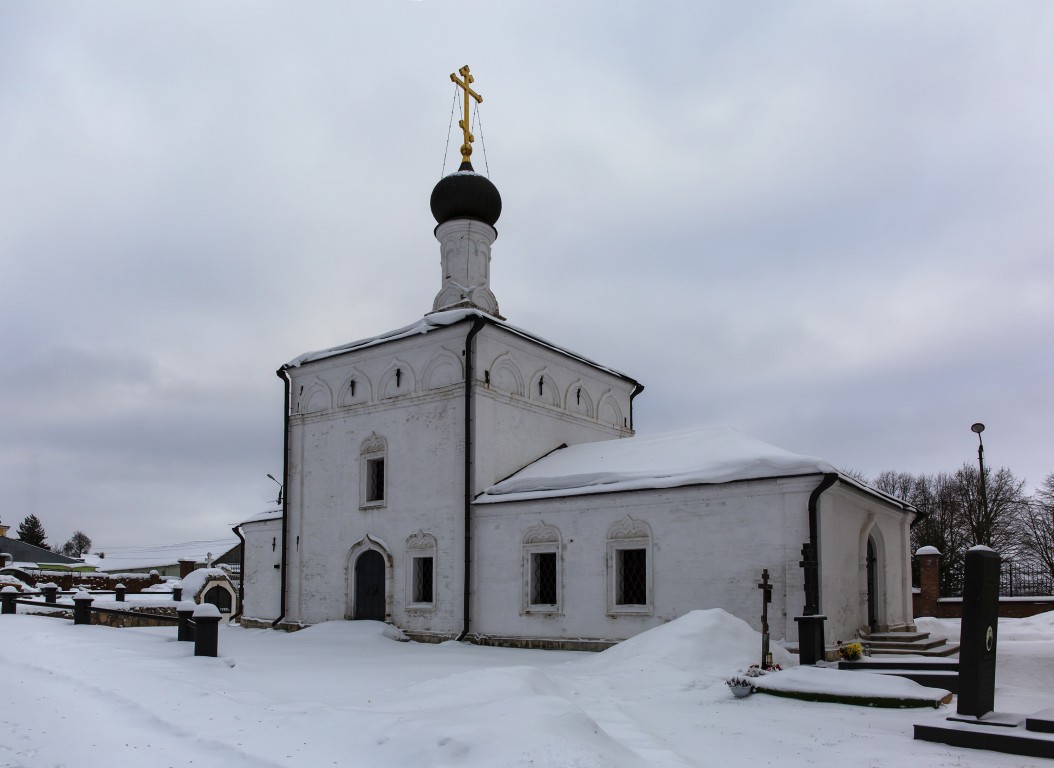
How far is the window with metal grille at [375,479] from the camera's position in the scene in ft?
57.4

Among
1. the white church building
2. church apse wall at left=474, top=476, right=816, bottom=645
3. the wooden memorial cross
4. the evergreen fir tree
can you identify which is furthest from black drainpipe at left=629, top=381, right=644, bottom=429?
the evergreen fir tree

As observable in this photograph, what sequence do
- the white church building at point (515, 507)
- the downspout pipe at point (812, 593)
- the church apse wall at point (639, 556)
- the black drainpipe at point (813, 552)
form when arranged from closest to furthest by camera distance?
the downspout pipe at point (812, 593) → the black drainpipe at point (813, 552) → the church apse wall at point (639, 556) → the white church building at point (515, 507)

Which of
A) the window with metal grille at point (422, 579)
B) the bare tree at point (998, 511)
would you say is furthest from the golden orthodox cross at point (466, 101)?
the bare tree at point (998, 511)

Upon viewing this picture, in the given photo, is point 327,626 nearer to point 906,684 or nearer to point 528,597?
point 528,597

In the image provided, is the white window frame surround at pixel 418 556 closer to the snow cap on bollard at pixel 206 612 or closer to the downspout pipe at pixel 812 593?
the snow cap on bollard at pixel 206 612

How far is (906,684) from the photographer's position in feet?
28.0

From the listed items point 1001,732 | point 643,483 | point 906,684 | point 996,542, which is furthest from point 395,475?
point 996,542

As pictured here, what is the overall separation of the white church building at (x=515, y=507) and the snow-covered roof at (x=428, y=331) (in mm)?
48

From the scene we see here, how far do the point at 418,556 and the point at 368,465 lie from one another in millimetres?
2339

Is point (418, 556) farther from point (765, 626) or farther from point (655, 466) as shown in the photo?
point (765, 626)

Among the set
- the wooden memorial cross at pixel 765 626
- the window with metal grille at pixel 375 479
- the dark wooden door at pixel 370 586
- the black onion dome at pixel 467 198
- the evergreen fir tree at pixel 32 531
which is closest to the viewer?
the wooden memorial cross at pixel 765 626

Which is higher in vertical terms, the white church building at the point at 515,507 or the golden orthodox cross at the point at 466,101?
the golden orthodox cross at the point at 466,101

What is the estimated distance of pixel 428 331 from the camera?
54.7ft

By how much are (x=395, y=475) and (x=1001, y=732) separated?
11952mm
